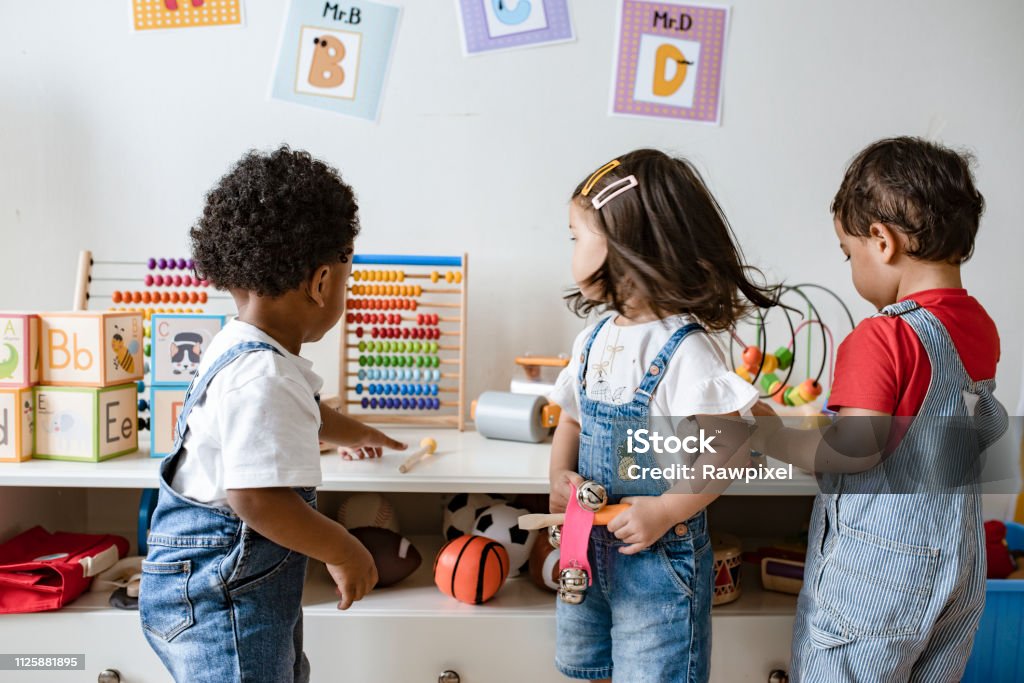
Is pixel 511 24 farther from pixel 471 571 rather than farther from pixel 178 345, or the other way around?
pixel 471 571

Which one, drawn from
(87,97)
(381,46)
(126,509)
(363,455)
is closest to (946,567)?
(363,455)

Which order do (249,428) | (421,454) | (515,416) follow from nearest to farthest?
(249,428) → (421,454) → (515,416)

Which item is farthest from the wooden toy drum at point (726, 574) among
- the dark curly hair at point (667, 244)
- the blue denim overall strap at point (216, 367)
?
the blue denim overall strap at point (216, 367)

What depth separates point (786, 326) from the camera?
180 centimetres

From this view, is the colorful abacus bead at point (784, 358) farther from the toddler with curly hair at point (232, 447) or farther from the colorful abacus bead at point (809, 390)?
the toddler with curly hair at point (232, 447)

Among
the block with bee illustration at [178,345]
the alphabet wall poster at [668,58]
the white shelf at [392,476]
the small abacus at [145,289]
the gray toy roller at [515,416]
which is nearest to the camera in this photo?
the white shelf at [392,476]

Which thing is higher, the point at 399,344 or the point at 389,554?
the point at 399,344

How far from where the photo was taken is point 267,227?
3.16ft

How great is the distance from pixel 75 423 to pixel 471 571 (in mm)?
705

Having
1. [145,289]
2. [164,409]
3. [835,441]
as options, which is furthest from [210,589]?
[145,289]

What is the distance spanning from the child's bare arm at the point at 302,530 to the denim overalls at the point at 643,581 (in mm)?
336

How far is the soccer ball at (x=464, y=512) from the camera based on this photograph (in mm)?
1501

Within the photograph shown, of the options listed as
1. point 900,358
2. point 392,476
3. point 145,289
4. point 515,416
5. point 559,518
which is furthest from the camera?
point 145,289

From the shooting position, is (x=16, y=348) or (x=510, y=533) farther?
(x=510, y=533)
